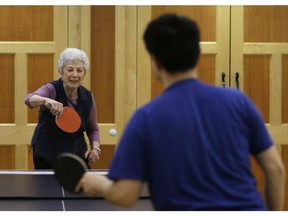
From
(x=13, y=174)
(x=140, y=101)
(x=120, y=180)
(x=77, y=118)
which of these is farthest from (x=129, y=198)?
(x=140, y=101)

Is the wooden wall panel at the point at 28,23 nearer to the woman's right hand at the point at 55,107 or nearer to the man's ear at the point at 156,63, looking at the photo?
the woman's right hand at the point at 55,107

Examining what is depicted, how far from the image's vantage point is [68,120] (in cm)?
463

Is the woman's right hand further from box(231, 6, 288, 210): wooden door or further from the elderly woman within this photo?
box(231, 6, 288, 210): wooden door

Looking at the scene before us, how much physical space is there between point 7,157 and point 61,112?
6.52 ft

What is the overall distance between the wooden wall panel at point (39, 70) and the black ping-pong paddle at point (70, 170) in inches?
165

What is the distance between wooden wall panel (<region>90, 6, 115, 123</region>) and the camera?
647 centimetres

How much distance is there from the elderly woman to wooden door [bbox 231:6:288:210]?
190 cm

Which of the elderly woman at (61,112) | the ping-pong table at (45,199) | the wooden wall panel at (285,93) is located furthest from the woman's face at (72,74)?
the wooden wall panel at (285,93)

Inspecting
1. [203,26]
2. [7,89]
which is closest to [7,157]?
[7,89]

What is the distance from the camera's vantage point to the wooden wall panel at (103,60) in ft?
21.2

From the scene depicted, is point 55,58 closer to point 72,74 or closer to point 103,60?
point 103,60

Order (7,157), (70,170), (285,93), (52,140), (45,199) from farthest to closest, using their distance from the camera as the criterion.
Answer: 1. (285,93)
2. (7,157)
3. (52,140)
4. (45,199)
5. (70,170)

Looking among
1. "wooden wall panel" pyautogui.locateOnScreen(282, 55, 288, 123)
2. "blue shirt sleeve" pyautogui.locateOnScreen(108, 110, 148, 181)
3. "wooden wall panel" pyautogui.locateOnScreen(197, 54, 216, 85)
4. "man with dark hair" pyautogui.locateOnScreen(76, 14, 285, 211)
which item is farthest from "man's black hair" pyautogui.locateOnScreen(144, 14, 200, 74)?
"wooden wall panel" pyautogui.locateOnScreen(282, 55, 288, 123)

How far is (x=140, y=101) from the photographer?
6500mm
